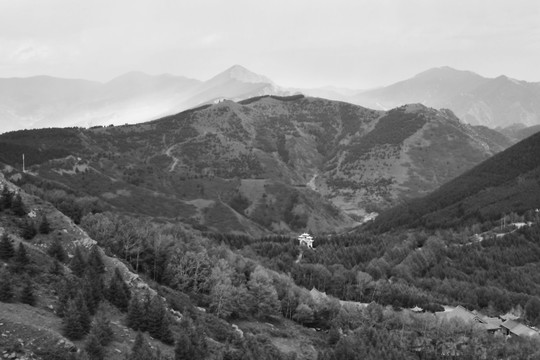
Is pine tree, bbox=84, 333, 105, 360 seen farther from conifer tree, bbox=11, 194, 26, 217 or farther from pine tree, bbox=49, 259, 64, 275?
conifer tree, bbox=11, 194, 26, 217

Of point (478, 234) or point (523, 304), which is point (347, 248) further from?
point (523, 304)

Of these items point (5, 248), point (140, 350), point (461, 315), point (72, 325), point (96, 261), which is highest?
point (5, 248)

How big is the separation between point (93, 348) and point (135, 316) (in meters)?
7.93

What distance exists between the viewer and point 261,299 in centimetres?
7044

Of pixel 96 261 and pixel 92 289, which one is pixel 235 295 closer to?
pixel 96 261

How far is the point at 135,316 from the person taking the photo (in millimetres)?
45406

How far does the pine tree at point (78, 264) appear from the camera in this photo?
1928 inches

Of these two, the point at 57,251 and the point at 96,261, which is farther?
the point at 96,261

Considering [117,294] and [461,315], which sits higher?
[117,294]

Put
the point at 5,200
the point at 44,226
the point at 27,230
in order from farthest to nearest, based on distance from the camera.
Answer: the point at 5,200 < the point at 44,226 < the point at 27,230

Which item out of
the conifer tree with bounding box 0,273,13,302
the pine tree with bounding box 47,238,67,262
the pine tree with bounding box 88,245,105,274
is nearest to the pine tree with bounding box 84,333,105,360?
the conifer tree with bounding box 0,273,13,302

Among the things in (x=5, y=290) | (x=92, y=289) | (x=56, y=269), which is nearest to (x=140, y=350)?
(x=92, y=289)

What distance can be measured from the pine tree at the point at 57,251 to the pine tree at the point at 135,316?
884 cm

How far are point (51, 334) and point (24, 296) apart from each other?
5.36 meters
